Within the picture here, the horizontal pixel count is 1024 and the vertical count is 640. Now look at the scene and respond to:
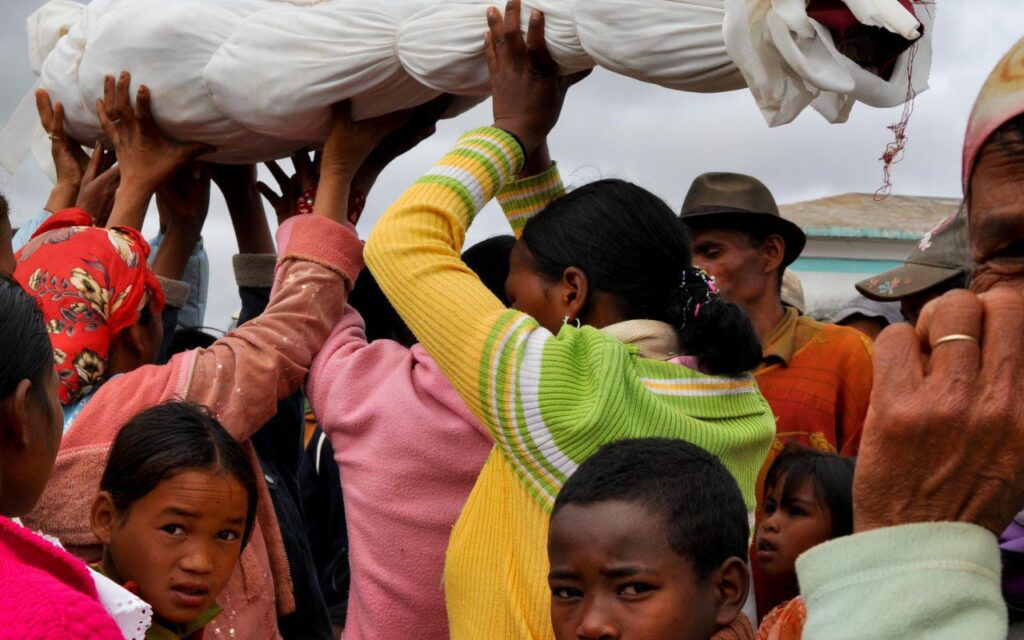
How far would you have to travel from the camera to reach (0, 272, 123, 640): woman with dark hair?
167cm

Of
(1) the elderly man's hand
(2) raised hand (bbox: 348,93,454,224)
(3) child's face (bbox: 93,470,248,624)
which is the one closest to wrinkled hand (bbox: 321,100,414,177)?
(2) raised hand (bbox: 348,93,454,224)

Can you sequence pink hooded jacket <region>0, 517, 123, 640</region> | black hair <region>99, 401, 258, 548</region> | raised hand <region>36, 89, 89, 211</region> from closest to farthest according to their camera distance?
pink hooded jacket <region>0, 517, 123, 640</region>
black hair <region>99, 401, 258, 548</region>
raised hand <region>36, 89, 89, 211</region>

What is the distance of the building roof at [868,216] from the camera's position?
1017 cm

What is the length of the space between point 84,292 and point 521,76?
1.12 metres

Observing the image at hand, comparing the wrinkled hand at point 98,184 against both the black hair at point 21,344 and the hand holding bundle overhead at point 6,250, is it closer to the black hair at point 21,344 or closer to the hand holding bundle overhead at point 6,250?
the hand holding bundle overhead at point 6,250

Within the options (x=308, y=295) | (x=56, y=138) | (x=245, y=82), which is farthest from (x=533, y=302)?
(x=56, y=138)

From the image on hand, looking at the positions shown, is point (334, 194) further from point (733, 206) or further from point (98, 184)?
point (733, 206)

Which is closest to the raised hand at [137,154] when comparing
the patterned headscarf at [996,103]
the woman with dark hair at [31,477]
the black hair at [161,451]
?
the black hair at [161,451]

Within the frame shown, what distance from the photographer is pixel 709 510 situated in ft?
7.18

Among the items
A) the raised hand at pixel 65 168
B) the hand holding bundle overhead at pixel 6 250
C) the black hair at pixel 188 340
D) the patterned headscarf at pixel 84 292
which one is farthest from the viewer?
the raised hand at pixel 65 168

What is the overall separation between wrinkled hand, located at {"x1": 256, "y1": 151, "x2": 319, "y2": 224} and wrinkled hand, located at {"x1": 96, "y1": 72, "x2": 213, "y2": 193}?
0.25 metres

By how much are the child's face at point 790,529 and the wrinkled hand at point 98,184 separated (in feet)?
6.95

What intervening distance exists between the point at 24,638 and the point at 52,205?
2622 millimetres

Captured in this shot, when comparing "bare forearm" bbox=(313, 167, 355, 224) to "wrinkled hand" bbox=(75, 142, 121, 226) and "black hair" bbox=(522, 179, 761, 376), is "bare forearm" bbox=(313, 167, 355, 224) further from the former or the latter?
"wrinkled hand" bbox=(75, 142, 121, 226)
